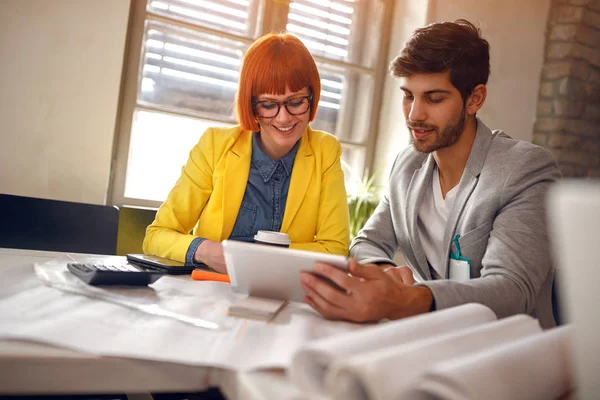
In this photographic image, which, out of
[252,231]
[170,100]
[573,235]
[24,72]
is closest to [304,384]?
[573,235]

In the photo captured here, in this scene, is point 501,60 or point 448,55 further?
point 501,60

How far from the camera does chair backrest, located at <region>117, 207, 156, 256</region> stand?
6.85ft

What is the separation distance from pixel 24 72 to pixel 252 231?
1.53m

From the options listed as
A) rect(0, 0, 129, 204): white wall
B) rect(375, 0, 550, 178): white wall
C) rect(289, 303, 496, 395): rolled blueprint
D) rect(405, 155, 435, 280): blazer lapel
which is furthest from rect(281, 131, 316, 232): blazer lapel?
rect(375, 0, 550, 178): white wall

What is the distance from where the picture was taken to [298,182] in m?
1.96

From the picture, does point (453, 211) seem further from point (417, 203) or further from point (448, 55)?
point (448, 55)

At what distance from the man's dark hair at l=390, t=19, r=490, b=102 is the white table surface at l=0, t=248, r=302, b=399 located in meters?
1.28

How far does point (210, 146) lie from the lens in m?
1.92

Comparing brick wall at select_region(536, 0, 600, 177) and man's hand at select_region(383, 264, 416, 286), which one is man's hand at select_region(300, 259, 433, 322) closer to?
man's hand at select_region(383, 264, 416, 286)

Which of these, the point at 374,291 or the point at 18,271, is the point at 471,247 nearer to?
the point at 374,291

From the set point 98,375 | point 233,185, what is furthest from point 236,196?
point 98,375

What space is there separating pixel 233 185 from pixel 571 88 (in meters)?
2.96

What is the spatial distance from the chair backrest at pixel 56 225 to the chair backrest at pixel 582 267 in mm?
1716

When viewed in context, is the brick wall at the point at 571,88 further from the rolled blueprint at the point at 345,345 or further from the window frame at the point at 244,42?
the rolled blueprint at the point at 345,345
